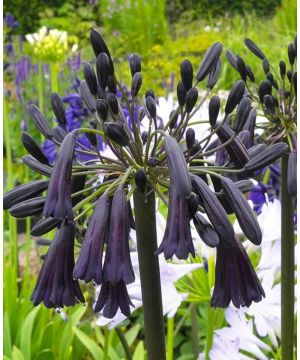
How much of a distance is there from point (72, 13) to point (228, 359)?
11.9 meters

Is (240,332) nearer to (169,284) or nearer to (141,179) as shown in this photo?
(169,284)

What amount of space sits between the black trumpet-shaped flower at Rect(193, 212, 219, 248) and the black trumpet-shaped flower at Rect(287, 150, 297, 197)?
0.41 m

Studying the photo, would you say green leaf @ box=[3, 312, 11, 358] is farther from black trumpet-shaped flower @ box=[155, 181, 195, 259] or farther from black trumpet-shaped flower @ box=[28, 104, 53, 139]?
black trumpet-shaped flower @ box=[155, 181, 195, 259]

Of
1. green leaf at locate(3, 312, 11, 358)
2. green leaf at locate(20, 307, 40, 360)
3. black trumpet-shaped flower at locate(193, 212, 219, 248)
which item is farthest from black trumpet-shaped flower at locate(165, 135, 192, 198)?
green leaf at locate(3, 312, 11, 358)

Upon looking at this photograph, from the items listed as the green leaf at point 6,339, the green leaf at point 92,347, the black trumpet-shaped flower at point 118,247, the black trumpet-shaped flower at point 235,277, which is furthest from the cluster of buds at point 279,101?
the green leaf at point 6,339

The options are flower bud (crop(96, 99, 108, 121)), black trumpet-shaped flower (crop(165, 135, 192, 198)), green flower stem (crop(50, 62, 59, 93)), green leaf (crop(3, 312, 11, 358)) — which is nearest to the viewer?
black trumpet-shaped flower (crop(165, 135, 192, 198))

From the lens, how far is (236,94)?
3.67 feet

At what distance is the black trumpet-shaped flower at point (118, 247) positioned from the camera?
1.03 metres

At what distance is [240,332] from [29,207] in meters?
1.07

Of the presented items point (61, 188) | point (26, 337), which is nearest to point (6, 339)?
point (26, 337)

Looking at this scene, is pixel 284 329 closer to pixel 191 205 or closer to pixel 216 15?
pixel 191 205

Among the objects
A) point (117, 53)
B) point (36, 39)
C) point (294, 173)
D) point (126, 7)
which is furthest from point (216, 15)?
point (294, 173)

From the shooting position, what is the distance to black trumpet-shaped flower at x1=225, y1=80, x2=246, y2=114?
3.65ft

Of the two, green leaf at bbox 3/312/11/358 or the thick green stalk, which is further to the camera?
green leaf at bbox 3/312/11/358
